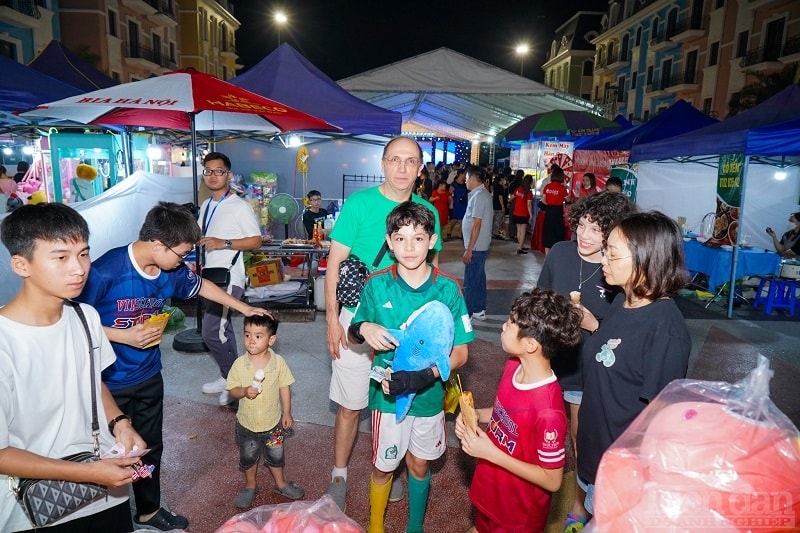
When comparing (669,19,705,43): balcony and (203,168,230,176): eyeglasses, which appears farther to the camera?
(669,19,705,43): balcony

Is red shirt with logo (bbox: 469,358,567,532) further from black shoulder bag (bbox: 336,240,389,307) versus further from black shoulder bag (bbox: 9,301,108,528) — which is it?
black shoulder bag (bbox: 9,301,108,528)

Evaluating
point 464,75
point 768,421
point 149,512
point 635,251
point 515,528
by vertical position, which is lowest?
point 149,512

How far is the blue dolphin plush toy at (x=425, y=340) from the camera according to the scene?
2273 millimetres

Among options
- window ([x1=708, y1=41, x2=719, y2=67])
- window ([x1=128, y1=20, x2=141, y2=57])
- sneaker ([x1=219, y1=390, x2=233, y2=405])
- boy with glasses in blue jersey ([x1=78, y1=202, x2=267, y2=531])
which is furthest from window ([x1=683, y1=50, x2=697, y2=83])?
boy with glasses in blue jersey ([x1=78, y1=202, x2=267, y2=531])

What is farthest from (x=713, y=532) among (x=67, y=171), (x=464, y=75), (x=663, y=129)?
(x=67, y=171)

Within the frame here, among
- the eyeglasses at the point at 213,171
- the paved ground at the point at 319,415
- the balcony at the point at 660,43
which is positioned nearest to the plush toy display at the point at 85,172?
the paved ground at the point at 319,415

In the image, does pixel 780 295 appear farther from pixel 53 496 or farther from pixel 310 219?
pixel 53 496

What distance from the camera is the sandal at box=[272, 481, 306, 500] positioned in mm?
3205

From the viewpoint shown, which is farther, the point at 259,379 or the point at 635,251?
the point at 259,379

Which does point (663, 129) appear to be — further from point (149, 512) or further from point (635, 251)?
point (149, 512)

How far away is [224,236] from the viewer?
15.3ft

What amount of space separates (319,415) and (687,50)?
36.6 m

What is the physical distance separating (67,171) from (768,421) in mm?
16156

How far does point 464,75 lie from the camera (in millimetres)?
9992
